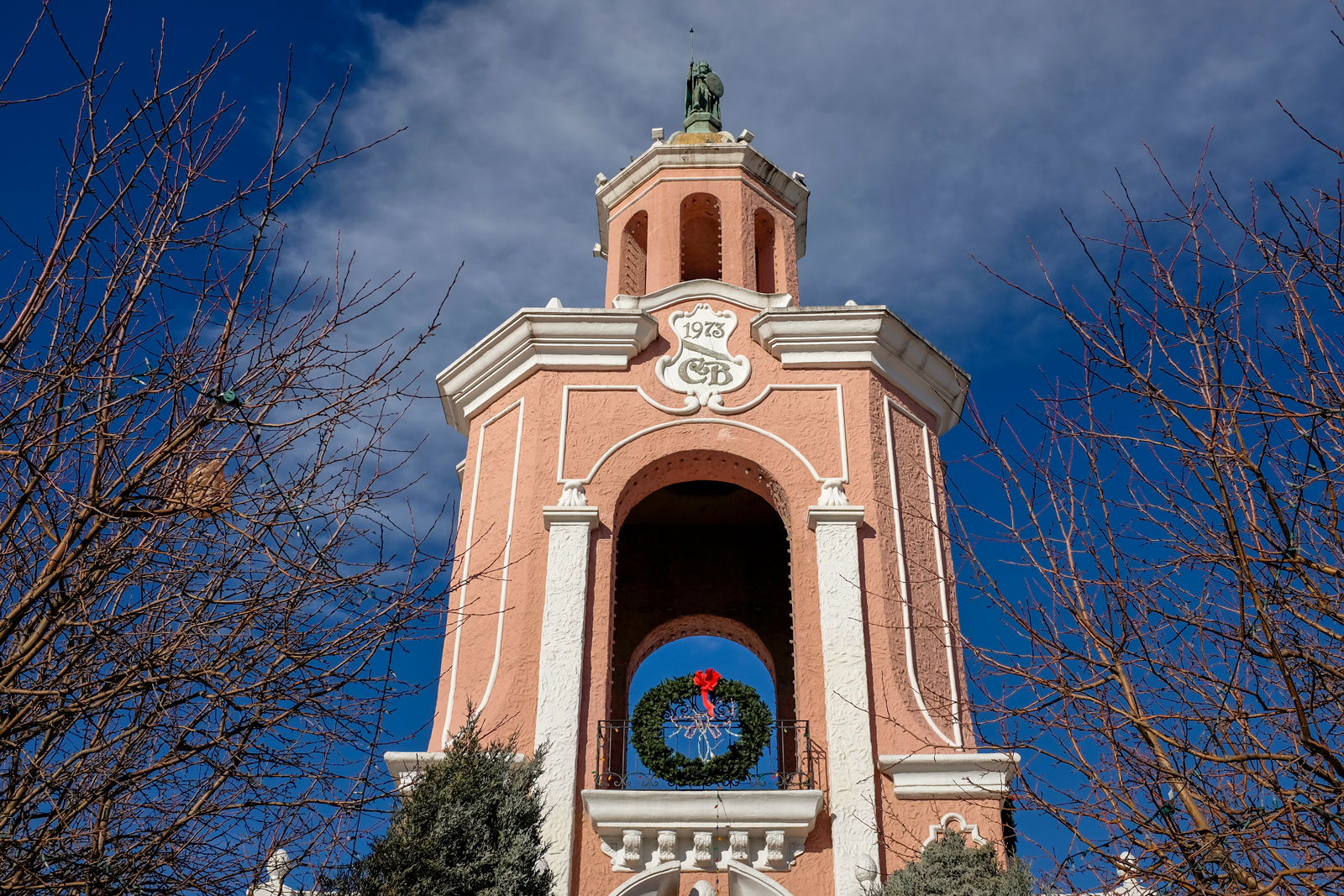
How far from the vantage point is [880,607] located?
12523 mm

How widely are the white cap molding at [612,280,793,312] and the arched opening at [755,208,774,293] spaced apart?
6.90 ft

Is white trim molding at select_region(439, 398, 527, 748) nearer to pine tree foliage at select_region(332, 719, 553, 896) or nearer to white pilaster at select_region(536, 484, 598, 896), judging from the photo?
white pilaster at select_region(536, 484, 598, 896)

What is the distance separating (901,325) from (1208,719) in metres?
8.86

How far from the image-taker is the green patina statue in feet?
61.2

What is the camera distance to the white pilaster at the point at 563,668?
11.1m

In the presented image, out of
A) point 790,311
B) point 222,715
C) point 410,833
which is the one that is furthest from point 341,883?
point 790,311

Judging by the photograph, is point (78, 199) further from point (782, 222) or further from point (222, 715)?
point (782, 222)

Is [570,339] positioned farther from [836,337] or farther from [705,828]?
[705,828]

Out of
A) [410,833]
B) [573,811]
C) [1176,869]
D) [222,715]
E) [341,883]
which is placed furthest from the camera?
[573,811]

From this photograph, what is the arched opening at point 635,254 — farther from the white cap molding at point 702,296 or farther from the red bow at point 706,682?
the red bow at point 706,682

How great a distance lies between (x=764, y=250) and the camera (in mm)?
17047

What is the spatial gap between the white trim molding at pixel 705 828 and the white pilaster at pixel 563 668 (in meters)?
0.32

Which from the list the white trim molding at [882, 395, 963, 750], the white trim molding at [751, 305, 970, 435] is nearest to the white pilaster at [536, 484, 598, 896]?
the white trim molding at [751, 305, 970, 435]

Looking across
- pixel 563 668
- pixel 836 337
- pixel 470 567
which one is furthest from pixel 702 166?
Result: pixel 563 668
